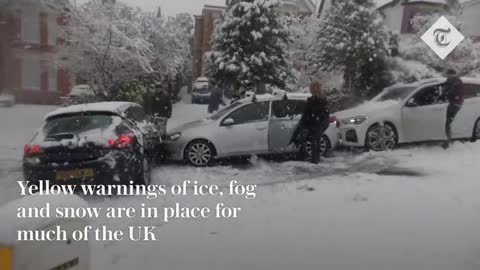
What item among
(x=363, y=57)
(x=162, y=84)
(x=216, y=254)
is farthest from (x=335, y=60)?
(x=216, y=254)

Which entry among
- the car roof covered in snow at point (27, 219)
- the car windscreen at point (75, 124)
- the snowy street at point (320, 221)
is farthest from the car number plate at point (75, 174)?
the car roof covered in snow at point (27, 219)

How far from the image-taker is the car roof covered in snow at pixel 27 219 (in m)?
1.79

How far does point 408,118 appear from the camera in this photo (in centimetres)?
689

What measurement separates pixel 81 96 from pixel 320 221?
126 inches

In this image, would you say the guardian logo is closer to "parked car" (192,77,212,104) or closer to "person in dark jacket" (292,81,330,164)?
→ "person in dark jacket" (292,81,330,164)

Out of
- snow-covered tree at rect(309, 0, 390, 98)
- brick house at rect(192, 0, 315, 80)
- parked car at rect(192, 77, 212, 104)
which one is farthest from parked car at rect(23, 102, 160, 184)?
snow-covered tree at rect(309, 0, 390, 98)

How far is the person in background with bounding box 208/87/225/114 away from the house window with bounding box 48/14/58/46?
2.39 metres

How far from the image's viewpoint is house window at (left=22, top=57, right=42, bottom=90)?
4394 millimetres

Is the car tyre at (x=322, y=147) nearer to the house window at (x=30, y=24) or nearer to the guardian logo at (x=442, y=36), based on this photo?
the guardian logo at (x=442, y=36)

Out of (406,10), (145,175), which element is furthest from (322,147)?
(145,175)

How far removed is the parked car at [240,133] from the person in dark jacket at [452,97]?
219 cm

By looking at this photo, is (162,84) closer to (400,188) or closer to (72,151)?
(72,151)

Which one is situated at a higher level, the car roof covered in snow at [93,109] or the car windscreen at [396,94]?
the car windscreen at [396,94]

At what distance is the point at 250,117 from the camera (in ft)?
21.3
